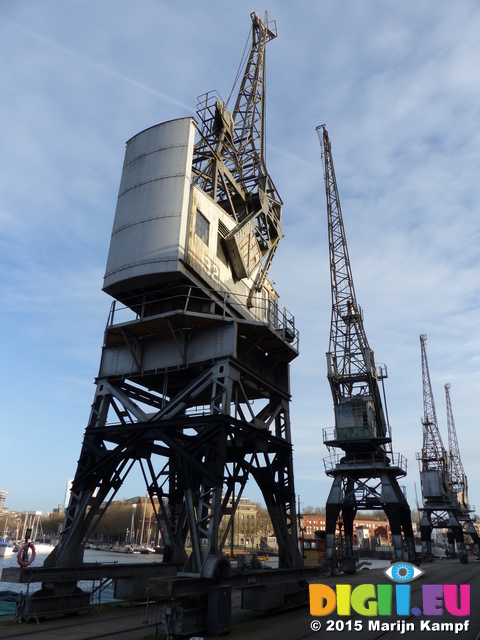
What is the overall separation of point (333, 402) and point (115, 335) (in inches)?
1230

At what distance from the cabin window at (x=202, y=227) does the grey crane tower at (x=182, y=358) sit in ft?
0.30

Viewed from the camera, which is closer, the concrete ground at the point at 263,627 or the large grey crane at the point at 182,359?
the concrete ground at the point at 263,627

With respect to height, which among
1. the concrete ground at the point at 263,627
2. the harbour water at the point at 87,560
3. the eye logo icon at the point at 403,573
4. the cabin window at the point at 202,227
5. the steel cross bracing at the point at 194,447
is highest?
the cabin window at the point at 202,227

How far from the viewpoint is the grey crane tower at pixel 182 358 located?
18.7m

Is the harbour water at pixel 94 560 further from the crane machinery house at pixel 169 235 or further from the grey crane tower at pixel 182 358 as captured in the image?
the crane machinery house at pixel 169 235

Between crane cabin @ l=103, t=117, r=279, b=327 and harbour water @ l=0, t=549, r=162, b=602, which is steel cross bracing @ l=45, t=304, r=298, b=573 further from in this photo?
harbour water @ l=0, t=549, r=162, b=602

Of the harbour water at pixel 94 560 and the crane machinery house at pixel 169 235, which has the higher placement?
the crane machinery house at pixel 169 235

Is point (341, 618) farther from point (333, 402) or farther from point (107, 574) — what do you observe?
point (333, 402)

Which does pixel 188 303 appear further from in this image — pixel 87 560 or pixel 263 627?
pixel 87 560

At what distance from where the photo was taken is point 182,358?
2066cm

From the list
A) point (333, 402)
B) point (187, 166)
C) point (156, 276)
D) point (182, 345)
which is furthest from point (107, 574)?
point (333, 402)

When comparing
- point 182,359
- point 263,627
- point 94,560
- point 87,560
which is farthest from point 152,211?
point 87,560

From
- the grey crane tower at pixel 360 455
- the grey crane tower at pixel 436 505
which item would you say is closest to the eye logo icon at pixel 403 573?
the grey crane tower at pixel 360 455

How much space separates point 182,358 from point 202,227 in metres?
6.28
